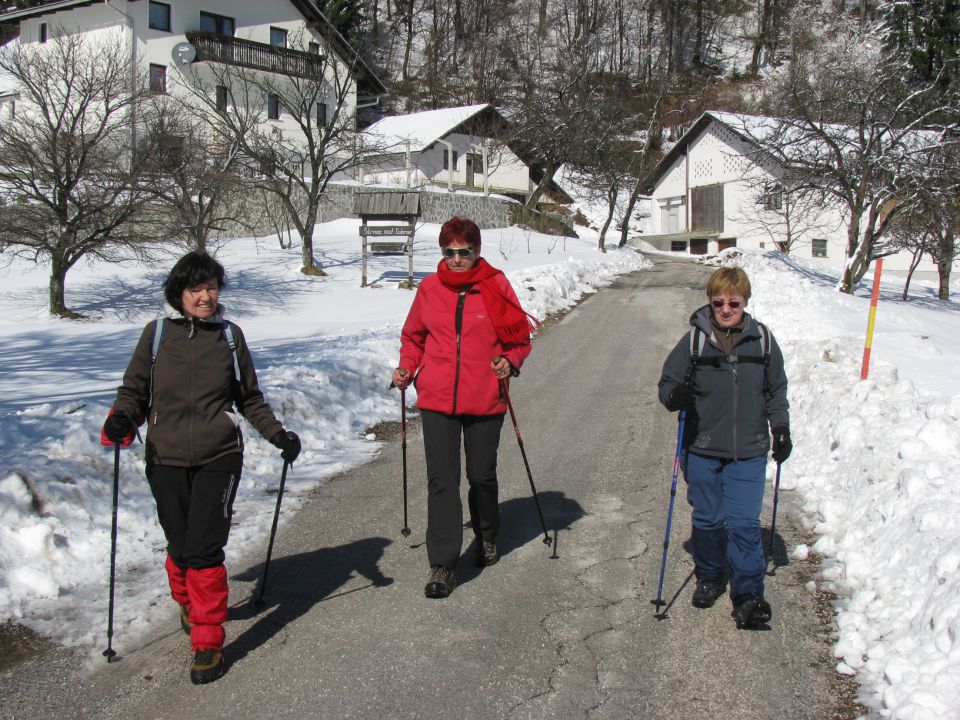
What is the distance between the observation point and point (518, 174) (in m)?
51.5

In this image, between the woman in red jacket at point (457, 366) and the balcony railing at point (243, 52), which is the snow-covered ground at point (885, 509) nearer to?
the woman in red jacket at point (457, 366)

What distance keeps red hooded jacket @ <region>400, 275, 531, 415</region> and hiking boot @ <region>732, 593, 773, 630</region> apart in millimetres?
1605

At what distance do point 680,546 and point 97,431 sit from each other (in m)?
4.17

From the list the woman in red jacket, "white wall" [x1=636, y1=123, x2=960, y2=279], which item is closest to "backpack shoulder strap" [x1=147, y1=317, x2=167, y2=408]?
the woman in red jacket

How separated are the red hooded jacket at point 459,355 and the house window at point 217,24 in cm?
4093

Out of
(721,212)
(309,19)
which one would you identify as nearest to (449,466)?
(721,212)

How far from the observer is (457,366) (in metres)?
4.89

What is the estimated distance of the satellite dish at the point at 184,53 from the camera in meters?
38.7

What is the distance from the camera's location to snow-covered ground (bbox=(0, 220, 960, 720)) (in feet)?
13.7

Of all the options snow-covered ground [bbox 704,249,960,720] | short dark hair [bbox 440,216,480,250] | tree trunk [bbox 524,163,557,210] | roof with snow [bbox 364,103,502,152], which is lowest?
snow-covered ground [bbox 704,249,960,720]

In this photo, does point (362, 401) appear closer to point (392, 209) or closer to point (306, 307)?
point (306, 307)

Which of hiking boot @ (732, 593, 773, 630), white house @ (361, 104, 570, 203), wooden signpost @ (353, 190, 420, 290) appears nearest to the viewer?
hiking boot @ (732, 593, 773, 630)

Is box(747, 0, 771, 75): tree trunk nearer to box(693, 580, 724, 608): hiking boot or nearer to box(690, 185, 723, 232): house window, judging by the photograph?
box(690, 185, 723, 232): house window

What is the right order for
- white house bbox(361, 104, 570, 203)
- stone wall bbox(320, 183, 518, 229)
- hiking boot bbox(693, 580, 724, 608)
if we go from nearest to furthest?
hiking boot bbox(693, 580, 724, 608) → stone wall bbox(320, 183, 518, 229) → white house bbox(361, 104, 570, 203)
